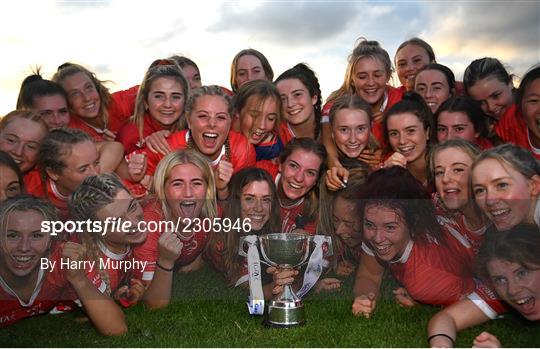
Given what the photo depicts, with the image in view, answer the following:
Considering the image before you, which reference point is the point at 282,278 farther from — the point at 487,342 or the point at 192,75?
the point at 192,75

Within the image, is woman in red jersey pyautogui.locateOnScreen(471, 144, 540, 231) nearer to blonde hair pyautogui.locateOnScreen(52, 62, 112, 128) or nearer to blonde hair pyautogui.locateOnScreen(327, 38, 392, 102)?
blonde hair pyautogui.locateOnScreen(327, 38, 392, 102)

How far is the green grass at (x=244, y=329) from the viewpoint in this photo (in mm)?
3615

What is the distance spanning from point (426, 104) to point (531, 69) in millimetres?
933

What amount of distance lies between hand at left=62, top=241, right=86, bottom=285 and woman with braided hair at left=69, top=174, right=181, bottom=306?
1.40 ft

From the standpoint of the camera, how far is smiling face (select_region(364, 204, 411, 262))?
14.1 feet

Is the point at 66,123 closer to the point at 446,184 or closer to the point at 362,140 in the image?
the point at 362,140

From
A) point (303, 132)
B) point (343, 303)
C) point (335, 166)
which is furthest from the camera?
point (303, 132)

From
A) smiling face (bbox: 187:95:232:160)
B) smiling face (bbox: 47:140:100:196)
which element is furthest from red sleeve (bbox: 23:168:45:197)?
smiling face (bbox: 187:95:232:160)

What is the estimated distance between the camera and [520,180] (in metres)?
4.07

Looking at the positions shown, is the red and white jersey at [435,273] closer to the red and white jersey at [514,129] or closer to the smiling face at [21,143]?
the red and white jersey at [514,129]

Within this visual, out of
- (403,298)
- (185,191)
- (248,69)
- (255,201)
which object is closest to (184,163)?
(185,191)

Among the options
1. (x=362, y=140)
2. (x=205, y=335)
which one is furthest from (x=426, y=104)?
(x=205, y=335)

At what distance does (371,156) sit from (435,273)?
1.48m

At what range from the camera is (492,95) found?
583 cm
